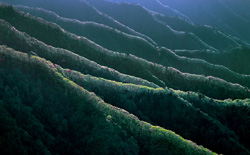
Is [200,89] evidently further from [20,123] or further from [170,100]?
[20,123]

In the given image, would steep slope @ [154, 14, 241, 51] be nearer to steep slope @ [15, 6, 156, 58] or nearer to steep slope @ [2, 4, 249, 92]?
steep slope @ [15, 6, 156, 58]

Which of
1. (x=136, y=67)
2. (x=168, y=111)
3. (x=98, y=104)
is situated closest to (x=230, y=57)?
(x=136, y=67)

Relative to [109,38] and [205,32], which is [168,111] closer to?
[109,38]

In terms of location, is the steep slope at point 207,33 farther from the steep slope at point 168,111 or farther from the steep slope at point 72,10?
the steep slope at point 168,111

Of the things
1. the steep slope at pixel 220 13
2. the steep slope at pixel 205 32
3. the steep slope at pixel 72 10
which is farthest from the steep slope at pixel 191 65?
the steep slope at pixel 220 13

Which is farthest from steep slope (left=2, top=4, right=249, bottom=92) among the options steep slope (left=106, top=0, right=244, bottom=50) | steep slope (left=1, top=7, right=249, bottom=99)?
steep slope (left=106, top=0, right=244, bottom=50)

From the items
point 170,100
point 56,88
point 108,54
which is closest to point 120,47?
point 108,54
